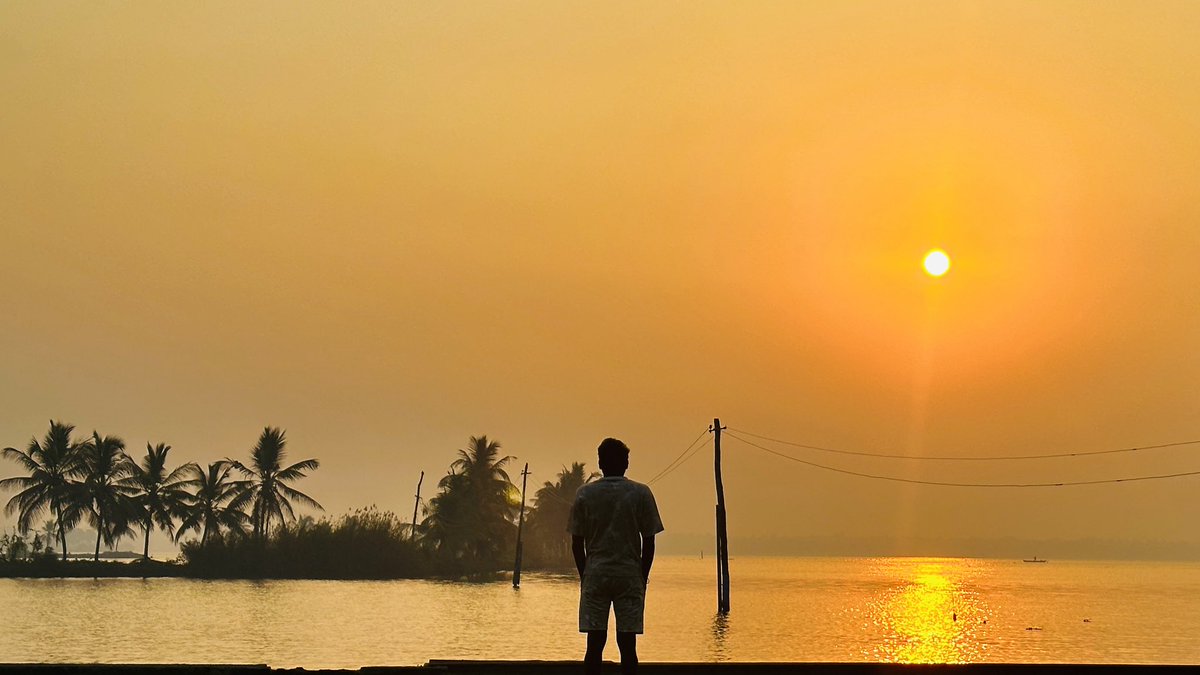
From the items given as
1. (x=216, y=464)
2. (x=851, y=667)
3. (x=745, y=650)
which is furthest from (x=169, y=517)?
(x=851, y=667)

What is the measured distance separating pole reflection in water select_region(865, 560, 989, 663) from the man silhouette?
132 ft

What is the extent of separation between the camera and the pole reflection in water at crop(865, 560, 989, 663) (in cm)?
6047

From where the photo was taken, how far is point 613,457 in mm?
11281

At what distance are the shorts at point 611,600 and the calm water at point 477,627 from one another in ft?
122

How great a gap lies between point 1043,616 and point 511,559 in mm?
88445

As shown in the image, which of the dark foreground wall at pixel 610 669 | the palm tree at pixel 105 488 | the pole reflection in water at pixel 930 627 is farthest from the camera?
the palm tree at pixel 105 488

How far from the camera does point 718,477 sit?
67.0 metres

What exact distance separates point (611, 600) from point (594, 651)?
0.48 metres

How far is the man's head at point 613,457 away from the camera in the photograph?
11266 millimetres

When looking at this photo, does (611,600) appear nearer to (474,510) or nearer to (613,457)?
(613,457)

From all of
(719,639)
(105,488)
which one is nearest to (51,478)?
(105,488)

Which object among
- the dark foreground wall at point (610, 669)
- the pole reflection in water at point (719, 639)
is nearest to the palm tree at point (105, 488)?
the pole reflection in water at point (719, 639)

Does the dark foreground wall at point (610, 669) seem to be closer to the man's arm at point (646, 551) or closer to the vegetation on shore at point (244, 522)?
the man's arm at point (646, 551)

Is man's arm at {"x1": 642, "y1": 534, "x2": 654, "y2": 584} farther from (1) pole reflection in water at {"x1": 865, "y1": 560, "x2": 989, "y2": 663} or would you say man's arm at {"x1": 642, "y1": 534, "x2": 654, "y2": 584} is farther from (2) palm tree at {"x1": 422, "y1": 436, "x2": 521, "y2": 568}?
(2) palm tree at {"x1": 422, "y1": 436, "x2": 521, "y2": 568}
